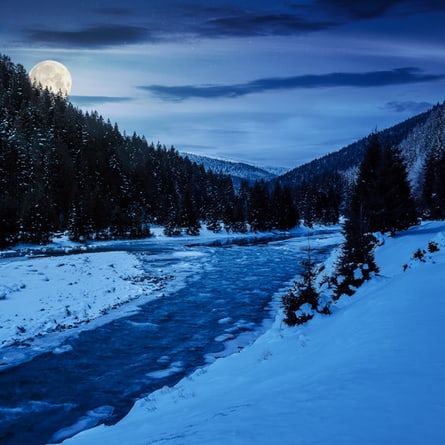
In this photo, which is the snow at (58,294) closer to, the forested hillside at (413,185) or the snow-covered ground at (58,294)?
the snow-covered ground at (58,294)

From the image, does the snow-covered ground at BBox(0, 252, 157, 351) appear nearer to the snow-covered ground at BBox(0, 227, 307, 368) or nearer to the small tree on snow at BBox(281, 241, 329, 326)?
the snow-covered ground at BBox(0, 227, 307, 368)

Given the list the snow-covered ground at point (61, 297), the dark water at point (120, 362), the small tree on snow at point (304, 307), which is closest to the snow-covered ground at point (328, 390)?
the small tree on snow at point (304, 307)

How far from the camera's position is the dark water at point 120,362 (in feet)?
28.7

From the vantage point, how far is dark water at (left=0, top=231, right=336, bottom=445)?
8750 millimetres

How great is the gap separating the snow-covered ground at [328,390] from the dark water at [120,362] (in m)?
1.44

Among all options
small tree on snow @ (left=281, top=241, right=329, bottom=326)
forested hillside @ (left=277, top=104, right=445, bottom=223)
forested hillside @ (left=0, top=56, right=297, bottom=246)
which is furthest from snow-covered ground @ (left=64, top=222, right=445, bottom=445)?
forested hillside @ (left=0, top=56, right=297, bottom=246)

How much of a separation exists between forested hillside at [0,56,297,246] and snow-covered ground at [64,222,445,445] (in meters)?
52.7

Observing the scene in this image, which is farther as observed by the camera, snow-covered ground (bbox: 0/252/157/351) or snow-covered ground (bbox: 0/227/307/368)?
snow-covered ground (bbox: 0/252/157/351)

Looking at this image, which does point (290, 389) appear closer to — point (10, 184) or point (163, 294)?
point (163, 294)

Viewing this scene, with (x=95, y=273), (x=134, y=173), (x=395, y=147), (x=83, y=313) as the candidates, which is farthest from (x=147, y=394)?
(x=134, y=173)

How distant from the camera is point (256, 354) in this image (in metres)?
10.4

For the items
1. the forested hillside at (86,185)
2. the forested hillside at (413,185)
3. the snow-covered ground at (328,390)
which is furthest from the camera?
the forested hillside at (86,185)

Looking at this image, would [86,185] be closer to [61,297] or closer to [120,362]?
[61,297]

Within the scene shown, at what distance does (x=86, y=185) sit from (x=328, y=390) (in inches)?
3396
